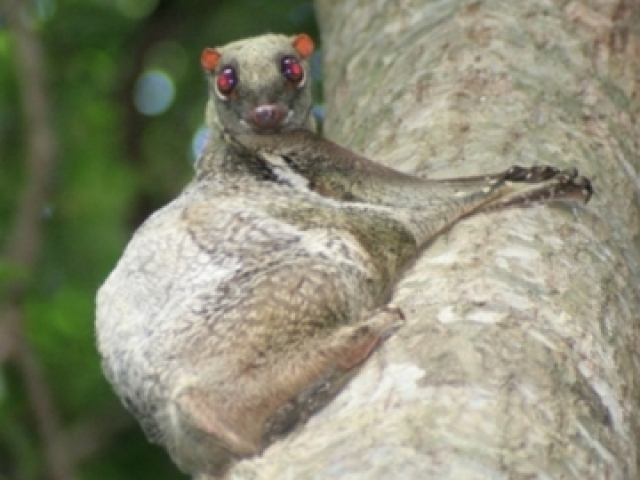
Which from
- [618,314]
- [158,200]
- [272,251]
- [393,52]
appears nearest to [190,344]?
[272,251]

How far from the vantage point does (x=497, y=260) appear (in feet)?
12.9

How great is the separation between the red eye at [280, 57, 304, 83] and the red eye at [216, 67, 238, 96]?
0.58ft

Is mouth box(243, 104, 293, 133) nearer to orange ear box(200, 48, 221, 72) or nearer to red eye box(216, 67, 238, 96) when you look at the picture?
red eye box(216, 67, 238, 96)

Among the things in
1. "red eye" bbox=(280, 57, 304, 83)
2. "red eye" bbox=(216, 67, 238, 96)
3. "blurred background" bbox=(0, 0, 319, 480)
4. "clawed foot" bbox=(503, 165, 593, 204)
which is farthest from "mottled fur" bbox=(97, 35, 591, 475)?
"blurred background" bbox=(0, 0, 319, 480)

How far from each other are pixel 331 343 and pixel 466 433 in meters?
0.59

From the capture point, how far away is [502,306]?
3.69m

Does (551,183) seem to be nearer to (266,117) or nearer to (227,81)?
(266,117)

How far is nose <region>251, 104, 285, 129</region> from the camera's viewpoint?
15.9 ft

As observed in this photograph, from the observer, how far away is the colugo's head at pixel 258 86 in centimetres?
489

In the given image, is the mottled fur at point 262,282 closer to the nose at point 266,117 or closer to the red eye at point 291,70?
the nose at point 266,117

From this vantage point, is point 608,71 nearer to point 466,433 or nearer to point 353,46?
point 353,46

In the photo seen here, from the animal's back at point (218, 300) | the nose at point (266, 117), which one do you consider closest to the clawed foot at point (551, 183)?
the animal's back at point (218, 300)

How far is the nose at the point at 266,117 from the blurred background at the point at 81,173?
139cm

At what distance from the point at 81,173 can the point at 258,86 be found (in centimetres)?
339
